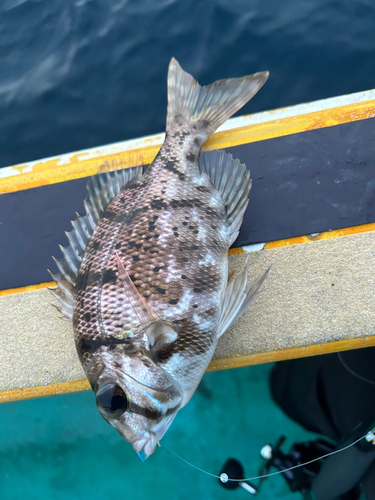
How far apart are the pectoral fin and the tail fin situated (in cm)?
132

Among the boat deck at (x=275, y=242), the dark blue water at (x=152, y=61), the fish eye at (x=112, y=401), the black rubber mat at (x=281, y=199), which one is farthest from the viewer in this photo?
the dark blue water at (x=152, y=61)

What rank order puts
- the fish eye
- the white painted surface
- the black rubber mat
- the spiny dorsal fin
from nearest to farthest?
1. the fish eye
2. the spiny dorsal fin
3. the black rubber mat
4. the white painted surface

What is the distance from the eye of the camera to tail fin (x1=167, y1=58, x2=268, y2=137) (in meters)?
2.39

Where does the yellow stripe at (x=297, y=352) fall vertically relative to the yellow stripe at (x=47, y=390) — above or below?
below

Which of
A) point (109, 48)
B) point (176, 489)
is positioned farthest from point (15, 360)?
point (109, 48)

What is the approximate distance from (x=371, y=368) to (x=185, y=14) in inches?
165

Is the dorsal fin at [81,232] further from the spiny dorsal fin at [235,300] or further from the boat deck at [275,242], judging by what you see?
the spiny dorsal fin at [235,300]

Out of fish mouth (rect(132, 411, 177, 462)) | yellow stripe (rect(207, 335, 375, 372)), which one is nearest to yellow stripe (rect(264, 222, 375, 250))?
yellow stripe (rect(207, 335, 375, 372))

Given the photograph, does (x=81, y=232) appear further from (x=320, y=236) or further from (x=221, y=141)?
(x=320, y=236)

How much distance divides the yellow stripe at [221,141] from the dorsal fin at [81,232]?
8.7 inches

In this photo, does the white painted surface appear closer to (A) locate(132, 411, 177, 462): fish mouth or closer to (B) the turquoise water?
(B) the turquoise water

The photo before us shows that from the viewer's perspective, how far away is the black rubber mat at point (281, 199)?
225 cm

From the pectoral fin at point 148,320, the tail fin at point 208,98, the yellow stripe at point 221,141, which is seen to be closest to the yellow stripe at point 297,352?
the pectoral fin at point 148,320

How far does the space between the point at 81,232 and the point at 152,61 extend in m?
2.93
